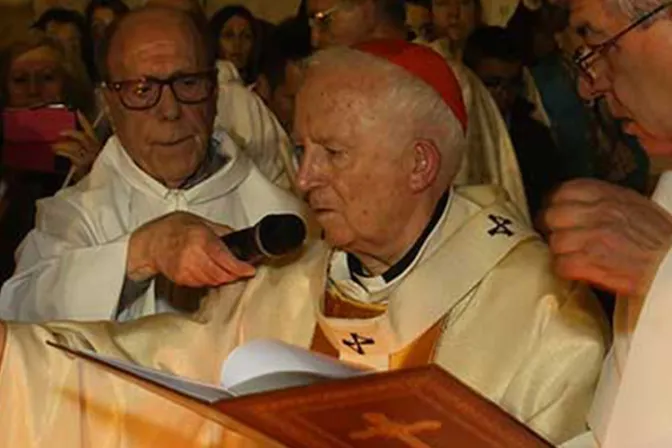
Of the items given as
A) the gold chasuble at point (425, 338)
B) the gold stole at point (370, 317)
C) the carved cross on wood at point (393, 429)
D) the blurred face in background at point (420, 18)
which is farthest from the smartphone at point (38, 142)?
the carved cross on wood at point (393, 429)

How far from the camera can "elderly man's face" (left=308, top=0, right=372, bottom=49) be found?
4496 mm

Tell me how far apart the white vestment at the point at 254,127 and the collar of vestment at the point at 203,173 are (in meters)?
0.61

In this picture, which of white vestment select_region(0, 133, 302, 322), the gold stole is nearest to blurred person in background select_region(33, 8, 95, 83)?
white vestment select_region(0, 133, 302, 322)

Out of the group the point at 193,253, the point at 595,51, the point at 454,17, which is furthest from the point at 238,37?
the point at 595,51

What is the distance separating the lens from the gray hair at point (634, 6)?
2.40 m

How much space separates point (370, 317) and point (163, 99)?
99cm

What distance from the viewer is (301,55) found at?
18.3ft

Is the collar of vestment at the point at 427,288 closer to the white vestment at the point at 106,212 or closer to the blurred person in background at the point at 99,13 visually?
→ the white vestment at the point at 106,212

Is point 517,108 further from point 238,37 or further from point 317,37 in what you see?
point 238,37

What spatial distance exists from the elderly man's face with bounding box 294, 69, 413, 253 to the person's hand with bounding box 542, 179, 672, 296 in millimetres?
679

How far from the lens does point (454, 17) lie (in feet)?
21.4

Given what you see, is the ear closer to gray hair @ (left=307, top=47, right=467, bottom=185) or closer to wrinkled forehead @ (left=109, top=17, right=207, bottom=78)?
gray hair @ (left=307, top=47, right=467, bottom=185)

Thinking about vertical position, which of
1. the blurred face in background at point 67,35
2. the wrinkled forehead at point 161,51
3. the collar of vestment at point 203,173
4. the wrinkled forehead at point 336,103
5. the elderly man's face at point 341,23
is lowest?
the blurred face in background at point 67,35

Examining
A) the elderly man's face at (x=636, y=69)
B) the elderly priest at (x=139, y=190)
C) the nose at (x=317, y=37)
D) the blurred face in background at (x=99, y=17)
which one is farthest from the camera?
the blurred face in background at (x=99, y=17)
